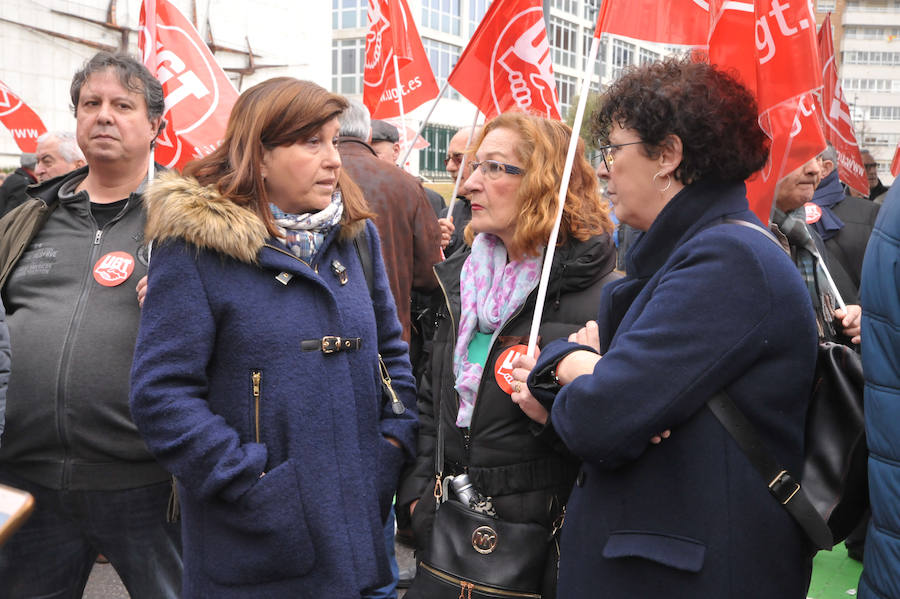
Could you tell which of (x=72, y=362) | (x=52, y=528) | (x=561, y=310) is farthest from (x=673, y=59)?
(x=52, y=528)

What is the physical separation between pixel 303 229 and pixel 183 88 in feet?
5.90

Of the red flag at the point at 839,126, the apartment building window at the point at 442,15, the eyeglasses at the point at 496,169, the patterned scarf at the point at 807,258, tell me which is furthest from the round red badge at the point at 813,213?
the apartment building window at the point at 442,15

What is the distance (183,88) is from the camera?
3.95 meters

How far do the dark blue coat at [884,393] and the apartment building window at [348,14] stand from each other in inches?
1817

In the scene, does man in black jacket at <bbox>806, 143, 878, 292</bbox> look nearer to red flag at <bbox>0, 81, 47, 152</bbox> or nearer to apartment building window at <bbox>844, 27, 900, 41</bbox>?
red flag at <bbox>0, 81, 47, 152</bbox>

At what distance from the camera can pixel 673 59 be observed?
7.61 ft

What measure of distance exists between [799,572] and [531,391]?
0.78 meters

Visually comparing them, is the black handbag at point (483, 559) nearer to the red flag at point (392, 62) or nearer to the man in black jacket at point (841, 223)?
the man in black jacket at point (841, 223)

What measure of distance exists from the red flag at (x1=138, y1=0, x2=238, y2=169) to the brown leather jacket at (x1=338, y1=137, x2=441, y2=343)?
0.65 meters

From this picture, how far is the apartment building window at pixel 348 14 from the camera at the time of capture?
45.7 meters

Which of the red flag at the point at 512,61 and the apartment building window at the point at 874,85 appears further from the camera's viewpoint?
the apartment building window at the point at 874,85

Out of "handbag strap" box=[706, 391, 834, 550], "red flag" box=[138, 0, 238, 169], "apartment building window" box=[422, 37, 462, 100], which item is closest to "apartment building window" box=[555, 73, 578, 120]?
"apartment building window" box=[422, 37, 462, 100]

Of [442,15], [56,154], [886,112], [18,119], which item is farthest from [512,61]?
[886,112]

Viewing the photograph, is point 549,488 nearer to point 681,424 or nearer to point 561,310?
point 561,310
